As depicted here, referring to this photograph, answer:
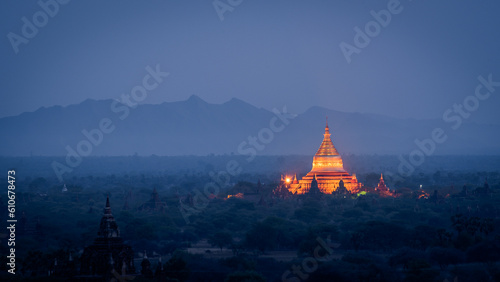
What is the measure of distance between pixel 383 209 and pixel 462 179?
91.9 m

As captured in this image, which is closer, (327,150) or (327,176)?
(327,176)

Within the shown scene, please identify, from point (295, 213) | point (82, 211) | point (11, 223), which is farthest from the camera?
point (82, 211)

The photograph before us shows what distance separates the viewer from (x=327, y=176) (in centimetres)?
11688

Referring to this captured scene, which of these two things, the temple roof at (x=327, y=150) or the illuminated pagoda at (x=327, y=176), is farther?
the temple roof at (x=327, y=150)

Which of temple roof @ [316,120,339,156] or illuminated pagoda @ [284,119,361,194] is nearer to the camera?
illuminated pagoda @ [284,119,361,194]

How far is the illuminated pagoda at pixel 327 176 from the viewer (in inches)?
4594

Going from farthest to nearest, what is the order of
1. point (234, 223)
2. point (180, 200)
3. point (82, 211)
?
point (180, 200)
point (82, 211)
point (234, 223)

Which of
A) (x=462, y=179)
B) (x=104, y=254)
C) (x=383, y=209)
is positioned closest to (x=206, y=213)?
(x=383, y=209)

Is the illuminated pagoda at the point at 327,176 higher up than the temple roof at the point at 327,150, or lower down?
lower down

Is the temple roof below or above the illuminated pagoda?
above

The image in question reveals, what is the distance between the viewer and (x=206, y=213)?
102 m

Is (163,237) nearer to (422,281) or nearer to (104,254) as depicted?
(422,281)

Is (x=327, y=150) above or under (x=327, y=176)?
above

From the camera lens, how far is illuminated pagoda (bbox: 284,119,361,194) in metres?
117
